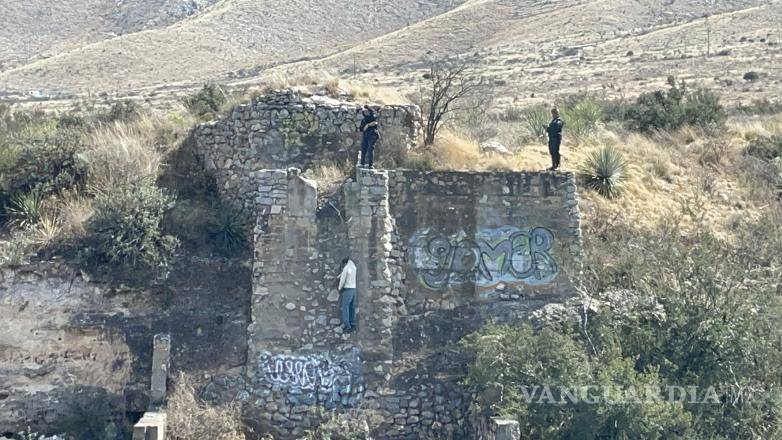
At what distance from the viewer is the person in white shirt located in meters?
14.4

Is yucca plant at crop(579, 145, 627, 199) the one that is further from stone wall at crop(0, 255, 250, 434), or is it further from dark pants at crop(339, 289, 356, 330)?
stone wall at crop(0, 255, 250, 434)

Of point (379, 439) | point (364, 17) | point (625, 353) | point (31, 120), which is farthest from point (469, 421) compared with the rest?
point (364, 17)

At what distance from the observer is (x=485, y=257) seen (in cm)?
1528

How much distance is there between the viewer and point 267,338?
14.4 m

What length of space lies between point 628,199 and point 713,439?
6025 mm

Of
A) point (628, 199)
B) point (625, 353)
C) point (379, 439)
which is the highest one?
point (628, 199)

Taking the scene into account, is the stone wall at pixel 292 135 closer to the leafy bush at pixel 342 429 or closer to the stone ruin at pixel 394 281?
the stone ruin at pixel 394 281

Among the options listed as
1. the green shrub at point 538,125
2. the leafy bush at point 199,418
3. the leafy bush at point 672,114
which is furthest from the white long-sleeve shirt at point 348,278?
the leafy bush at point 672,114

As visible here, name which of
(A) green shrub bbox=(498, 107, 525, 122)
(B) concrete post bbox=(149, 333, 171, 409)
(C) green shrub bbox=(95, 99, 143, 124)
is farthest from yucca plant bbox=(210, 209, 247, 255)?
(A) green shrub bbox=(498, 107, 525, 122)

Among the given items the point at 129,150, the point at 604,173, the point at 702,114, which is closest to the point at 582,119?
the point at 702,114

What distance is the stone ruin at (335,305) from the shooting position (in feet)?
46.6

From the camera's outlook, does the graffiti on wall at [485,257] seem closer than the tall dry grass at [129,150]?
Yes

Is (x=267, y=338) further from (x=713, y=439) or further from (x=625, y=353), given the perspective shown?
(x=713, y=439)

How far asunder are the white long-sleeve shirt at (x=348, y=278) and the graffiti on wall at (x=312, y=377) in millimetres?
1067
